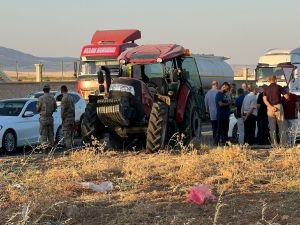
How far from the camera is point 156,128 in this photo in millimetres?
12203

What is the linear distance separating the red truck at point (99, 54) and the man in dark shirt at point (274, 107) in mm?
11717

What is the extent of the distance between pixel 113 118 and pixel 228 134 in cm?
468

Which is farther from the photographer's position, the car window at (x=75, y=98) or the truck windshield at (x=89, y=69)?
the truck windshield at (x=89, y=69)

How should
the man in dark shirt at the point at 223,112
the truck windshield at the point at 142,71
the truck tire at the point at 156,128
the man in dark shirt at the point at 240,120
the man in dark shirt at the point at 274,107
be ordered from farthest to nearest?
the man in dark shirt at the point at 240,120 → the man in dark shirt at the point at 223,112 → the man in dark shirt at the point at 274,107 → the truck windshield at the point at 142,71 → the truck tire at the point at 156,128

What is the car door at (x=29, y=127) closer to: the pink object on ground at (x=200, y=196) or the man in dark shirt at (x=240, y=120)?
the man in dark shirt at (x=240, y=120)

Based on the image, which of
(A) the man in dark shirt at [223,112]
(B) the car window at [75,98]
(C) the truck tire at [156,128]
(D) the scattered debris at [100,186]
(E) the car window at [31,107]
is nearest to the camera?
(D) the scattered debris at [100,186]

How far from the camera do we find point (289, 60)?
→ 1089 inches

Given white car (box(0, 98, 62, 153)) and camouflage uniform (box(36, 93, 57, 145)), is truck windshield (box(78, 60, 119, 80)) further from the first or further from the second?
camouflage uniform (box(36, 93, 57, 145))

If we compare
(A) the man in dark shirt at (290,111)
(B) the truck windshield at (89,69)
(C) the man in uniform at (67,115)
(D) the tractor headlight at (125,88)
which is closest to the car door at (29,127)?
(C) the man in uniform at (67,115)

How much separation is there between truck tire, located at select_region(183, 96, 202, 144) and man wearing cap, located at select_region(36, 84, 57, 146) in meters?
3.27

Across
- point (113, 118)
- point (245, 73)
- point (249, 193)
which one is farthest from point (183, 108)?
point (245, 73)

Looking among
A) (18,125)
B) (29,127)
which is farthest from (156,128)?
(29,127)

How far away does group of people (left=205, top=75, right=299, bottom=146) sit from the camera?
45.9 feet

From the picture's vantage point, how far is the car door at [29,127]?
16047 mm
